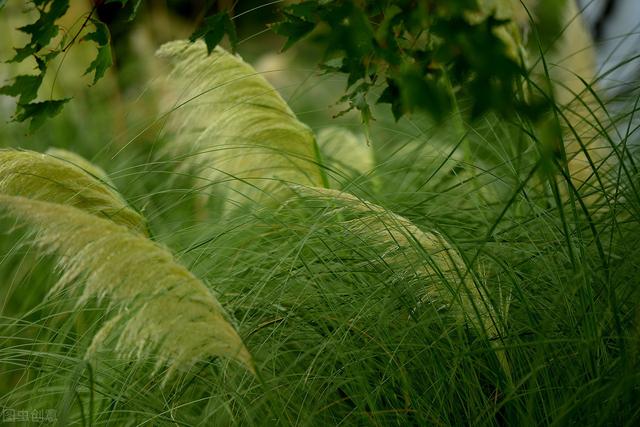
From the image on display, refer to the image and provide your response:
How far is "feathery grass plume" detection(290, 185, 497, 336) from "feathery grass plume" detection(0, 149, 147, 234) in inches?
19.9

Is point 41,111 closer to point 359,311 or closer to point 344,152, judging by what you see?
point 359,311

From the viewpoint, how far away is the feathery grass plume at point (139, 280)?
1620 mm

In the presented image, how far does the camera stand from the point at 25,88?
206 cm

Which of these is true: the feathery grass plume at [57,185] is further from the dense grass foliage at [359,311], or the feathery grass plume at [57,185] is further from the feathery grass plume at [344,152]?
the feathery grass plume at [344,152]

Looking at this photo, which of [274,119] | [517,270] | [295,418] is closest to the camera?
[295,418]

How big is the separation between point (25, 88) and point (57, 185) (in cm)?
37

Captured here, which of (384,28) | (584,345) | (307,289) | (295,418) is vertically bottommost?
(295,418)

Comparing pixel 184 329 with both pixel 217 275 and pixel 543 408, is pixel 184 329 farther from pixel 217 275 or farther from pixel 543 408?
pixel 217 275

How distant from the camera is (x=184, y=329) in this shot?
5.46 feet

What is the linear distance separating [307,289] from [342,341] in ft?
1.00

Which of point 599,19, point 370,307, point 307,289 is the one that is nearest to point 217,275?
point 307,289

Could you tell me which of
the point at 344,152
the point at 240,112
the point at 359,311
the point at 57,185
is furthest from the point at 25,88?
the point at 344,152

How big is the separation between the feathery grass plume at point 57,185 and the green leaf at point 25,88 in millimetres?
164

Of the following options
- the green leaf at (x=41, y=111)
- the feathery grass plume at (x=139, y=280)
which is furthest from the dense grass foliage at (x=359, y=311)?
the green leaf at (x=41, y=111)
